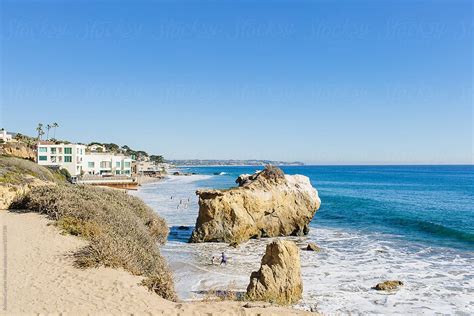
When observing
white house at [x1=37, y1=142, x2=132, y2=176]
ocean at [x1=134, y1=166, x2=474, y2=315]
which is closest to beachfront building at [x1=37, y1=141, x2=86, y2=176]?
white house at [x1=37, y1=142, x2=132, y2=176]

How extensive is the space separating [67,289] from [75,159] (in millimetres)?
70733

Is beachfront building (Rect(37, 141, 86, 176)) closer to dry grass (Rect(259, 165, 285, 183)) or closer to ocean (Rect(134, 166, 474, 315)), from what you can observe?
ocean (Rect(134, 166, 474, 315))

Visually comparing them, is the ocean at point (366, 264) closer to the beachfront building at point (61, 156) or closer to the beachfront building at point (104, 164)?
the beachfront building at point (61, 156)

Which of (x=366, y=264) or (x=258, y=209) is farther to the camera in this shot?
(x=258, y=209)

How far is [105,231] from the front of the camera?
51.6 feet

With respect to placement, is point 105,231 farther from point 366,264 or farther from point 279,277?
point 366,264

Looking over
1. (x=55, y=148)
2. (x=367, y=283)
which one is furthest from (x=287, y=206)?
(x=55, y=148)

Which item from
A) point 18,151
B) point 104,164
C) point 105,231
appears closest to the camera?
point 105,231

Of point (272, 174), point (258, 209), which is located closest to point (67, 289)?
point (258, 209)

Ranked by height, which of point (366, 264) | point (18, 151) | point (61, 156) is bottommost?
point (366, 264)

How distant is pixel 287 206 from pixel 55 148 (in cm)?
5706

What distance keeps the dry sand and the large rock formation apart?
13.4 metres

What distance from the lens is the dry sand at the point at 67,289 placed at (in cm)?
1050

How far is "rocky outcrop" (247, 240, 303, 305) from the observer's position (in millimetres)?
15094
